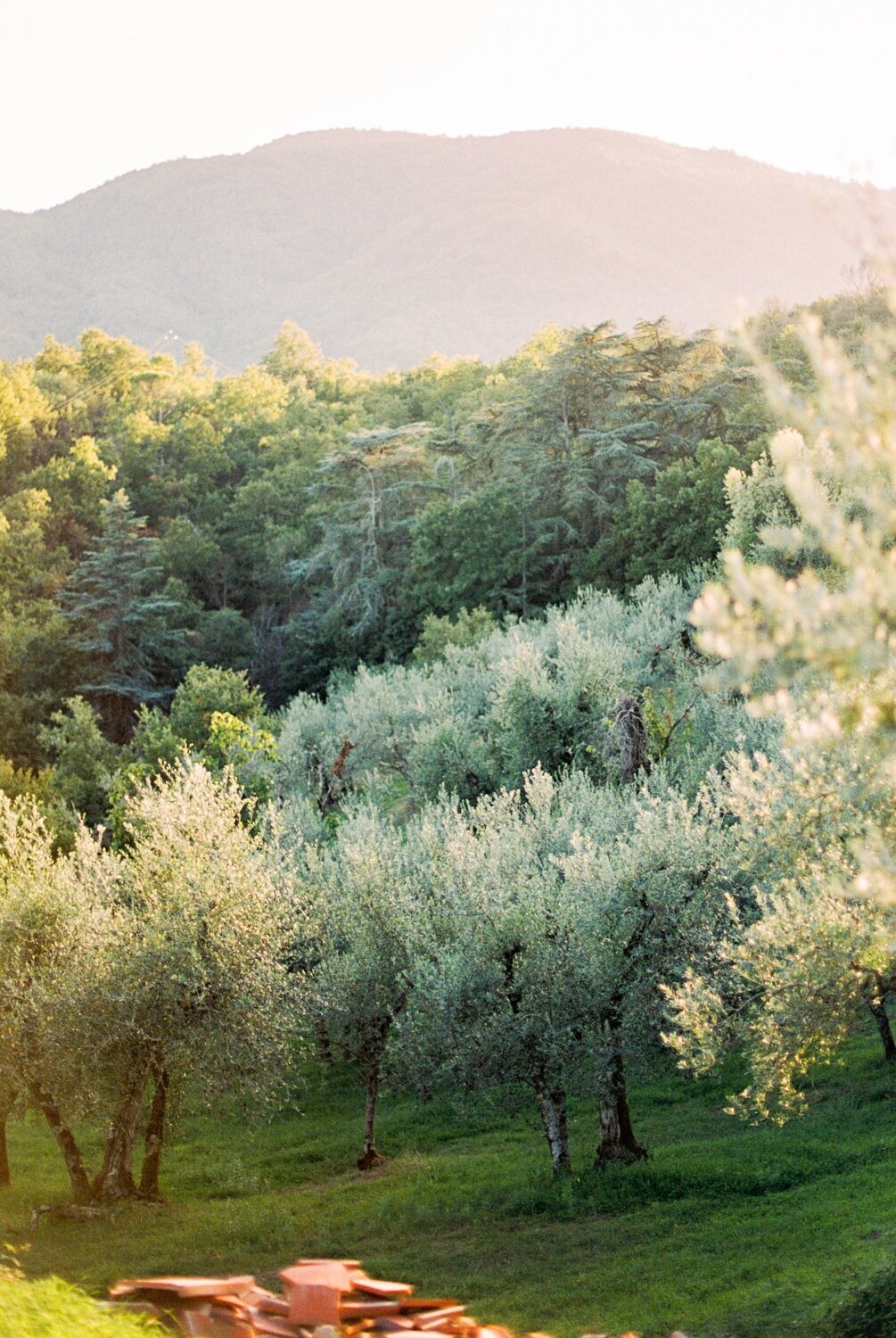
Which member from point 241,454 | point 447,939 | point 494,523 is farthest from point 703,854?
point 241,454

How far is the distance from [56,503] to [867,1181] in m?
76.5

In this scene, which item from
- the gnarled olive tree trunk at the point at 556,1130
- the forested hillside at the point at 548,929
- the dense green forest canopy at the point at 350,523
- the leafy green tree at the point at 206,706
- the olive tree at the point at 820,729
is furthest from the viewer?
the dense green forest canopy at the point at 350,523

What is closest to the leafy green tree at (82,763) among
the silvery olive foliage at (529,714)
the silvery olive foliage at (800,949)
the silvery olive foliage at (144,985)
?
the silvery olive foliage at (529,714)

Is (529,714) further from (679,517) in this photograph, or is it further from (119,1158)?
(679,517)

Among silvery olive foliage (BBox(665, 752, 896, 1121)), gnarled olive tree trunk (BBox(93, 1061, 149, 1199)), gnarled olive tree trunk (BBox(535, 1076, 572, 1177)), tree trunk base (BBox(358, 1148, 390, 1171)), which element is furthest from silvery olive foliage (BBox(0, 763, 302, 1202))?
silvery olive foliage (BBox(665, 752, 896, 1121))

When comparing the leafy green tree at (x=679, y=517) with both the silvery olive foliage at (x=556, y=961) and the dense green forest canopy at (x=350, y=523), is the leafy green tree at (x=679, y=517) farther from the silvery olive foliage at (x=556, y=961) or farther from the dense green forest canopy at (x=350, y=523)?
the silvery olive foliage at (x=556, y=961)

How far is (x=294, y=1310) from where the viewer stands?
53.1 ft

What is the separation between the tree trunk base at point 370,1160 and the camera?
97.1ft

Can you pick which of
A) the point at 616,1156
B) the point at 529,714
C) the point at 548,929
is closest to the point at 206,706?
the point at 529,714

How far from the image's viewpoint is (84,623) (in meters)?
79.1

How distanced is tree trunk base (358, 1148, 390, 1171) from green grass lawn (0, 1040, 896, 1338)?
388mm

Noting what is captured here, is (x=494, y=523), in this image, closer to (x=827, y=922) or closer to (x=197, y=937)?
(x=197, y=937)

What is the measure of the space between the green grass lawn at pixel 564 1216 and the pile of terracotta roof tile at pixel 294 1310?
3107mm

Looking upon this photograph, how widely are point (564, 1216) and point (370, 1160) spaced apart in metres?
6.94
